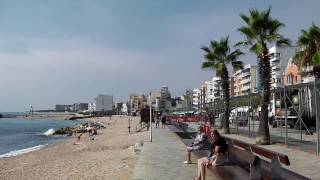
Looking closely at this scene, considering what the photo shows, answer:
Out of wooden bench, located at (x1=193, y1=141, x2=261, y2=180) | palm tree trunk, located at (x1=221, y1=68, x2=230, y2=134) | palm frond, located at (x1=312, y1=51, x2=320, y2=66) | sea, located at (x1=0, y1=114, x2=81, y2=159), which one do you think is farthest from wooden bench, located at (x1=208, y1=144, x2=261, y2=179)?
sea, located at (x1=0, y1=114, x2=81, y2=159)

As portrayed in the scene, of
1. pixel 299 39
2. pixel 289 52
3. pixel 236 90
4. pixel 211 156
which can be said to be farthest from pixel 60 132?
pixel 236 90

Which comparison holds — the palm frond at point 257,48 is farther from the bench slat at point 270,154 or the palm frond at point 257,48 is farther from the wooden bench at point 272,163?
the bench slat at point 270,154

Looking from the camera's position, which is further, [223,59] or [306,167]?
[223,59]

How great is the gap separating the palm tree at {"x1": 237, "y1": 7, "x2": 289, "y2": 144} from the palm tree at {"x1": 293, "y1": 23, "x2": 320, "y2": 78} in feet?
17.7

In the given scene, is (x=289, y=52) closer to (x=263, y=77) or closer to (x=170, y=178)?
(x=263, y=77)

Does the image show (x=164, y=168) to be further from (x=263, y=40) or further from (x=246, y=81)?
(x=246, y=81)

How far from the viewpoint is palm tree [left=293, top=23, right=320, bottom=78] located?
31.1m

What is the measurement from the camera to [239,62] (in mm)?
38375

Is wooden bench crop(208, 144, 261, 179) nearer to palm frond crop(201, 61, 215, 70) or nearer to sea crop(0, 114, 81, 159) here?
palm frond crop(201, 61, 215, 70)

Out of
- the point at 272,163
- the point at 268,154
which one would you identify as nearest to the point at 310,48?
the point at 268,154

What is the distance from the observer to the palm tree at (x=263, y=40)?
1002 inches

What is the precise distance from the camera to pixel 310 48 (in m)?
32.1

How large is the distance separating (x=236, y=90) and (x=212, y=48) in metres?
157

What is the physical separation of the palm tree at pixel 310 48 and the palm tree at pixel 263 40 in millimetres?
5400
